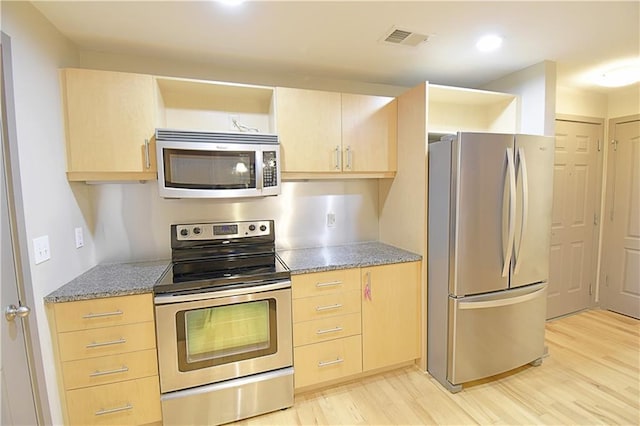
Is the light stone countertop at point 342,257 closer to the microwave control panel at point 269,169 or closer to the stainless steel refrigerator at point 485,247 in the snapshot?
the stainless steel refrigerator at point 485,247

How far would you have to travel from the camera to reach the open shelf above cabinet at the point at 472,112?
2.46 meters

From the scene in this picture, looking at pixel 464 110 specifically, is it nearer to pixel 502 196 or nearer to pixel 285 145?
pixel 502 196

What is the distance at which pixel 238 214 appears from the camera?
2.38 metres

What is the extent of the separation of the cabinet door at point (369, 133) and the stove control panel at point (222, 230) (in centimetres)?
76

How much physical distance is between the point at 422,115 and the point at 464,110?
800 millimetres

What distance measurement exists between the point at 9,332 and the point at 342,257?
1.76 meters

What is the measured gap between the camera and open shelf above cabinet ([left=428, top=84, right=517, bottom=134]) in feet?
8.08

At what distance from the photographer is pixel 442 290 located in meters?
2.08

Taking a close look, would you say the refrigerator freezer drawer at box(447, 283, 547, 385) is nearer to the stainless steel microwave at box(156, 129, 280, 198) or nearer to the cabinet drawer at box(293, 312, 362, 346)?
the cabinet drawer at box(293, 312, 362, 346)

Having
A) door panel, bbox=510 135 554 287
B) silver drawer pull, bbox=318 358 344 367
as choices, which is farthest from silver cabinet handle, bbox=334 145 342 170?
silver drawer pull, bbox=318 358 344 367

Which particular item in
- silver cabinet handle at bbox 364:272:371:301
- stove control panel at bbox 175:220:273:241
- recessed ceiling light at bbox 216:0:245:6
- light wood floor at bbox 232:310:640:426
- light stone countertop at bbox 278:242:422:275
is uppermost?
recessed ceiling light at bbox 216:0:245:6

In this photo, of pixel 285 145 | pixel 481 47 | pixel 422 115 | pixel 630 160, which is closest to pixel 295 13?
pixel 285 145

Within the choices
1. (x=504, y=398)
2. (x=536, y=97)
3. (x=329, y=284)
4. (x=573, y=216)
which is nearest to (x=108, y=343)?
(x=329, y=284)

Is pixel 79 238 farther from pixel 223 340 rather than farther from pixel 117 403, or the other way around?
pixel 223 340
